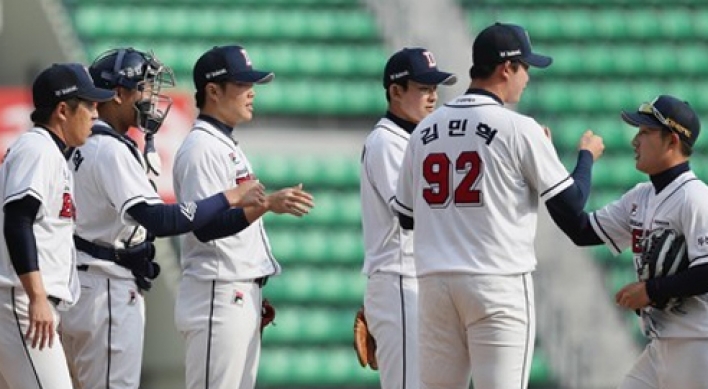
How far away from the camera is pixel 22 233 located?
6434 mm

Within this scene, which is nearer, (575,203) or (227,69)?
(575,203)

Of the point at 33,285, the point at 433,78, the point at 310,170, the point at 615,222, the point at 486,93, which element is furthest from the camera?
the point at 310,170

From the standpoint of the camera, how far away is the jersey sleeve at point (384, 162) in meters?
7.74

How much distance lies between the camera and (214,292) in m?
7.37

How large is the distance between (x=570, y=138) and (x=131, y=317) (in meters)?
7.75

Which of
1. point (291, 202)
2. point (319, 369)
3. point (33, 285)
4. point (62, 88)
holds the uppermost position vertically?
point (62, 88)

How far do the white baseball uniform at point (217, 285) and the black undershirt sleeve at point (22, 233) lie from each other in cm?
107

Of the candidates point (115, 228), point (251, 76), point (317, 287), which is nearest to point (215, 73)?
point (251, 76)

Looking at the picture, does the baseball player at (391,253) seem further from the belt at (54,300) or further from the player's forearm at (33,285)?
the player's forearm at (33,285)

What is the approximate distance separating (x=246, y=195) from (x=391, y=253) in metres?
0.98

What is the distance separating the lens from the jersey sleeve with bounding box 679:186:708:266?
6829mm

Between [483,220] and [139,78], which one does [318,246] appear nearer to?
[139,78]

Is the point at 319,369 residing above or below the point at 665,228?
below

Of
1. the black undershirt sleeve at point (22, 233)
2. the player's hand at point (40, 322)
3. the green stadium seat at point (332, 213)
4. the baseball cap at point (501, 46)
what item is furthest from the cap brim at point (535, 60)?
the green stadium seat at point (332, 213)
